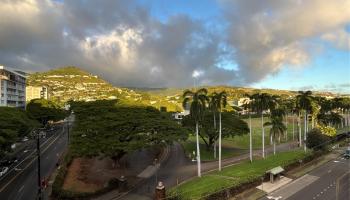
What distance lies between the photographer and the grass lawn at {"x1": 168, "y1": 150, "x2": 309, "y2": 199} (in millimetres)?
40178

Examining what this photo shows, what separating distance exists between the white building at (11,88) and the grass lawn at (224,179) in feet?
319

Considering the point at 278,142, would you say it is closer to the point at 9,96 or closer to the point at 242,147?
the point at 242,147

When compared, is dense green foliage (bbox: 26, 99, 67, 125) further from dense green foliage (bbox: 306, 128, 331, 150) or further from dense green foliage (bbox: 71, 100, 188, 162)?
dense green foliage (bbox: 306, 128, 331, 150)

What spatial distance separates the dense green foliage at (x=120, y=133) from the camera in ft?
164

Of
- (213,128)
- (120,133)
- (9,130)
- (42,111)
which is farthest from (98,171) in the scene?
(42,111)

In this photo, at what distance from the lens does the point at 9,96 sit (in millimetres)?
133000

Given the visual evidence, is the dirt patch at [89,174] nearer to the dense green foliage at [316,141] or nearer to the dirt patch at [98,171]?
the dirt patch at [98,171]

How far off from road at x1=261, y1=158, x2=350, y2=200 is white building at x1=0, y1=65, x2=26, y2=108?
105 m

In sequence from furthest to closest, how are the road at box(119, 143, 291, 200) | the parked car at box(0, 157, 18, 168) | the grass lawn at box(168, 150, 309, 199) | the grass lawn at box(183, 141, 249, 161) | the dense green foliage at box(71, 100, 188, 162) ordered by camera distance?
1. the grass lawn at box(183, 141, 249, 161)
2. the parked car at box(0, 157, 18, 168)
3. the dense green foliage at box(71, 100, 188, 162)
4. the road at box(119, 143, 291, 200)
5. the grass lawn at box(168, 150, 309, 199)

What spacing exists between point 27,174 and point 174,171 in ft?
75.6

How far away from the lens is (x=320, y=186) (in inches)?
1879

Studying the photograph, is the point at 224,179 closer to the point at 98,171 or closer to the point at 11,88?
the point at 98,171

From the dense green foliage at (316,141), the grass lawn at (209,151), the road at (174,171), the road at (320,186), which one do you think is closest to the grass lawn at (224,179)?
the road at (174,171)

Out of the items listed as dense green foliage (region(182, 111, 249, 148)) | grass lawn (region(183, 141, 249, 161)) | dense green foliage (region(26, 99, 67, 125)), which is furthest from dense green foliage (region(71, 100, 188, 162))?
dense green foliage (region(26, 99, 67, 125))
